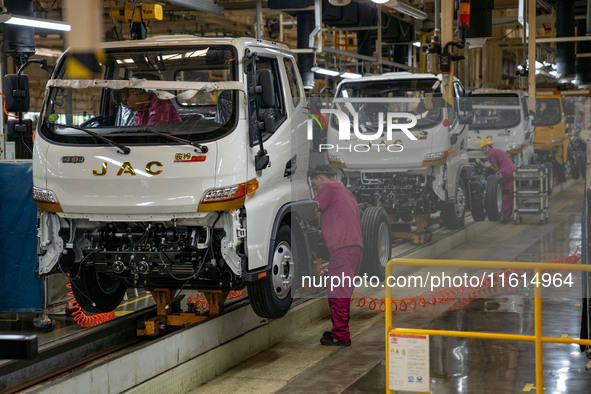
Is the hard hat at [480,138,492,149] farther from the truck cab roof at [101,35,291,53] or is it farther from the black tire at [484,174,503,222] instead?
the truck cab roof at [101,35,291,53]

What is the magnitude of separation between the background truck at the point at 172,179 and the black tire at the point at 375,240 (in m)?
0.74

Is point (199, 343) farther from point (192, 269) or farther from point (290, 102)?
point (290, 102)

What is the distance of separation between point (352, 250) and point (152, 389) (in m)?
2.18

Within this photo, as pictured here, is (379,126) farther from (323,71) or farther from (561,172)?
(323,71)

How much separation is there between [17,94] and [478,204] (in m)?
3.89

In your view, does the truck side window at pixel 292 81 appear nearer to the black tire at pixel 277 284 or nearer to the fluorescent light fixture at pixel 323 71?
the black tire at pixel 277 284

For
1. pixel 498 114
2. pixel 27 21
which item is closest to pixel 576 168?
pixel 498 114

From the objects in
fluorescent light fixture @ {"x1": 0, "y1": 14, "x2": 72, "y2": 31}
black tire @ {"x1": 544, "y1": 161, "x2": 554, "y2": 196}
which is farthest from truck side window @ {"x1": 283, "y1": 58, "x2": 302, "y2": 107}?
fluorescent light fixture @ {"x1": 0, "y1": 14, "x2": 72, "y2": 31}

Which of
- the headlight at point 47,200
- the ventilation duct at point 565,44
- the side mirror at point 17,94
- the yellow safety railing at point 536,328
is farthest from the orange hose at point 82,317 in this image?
the ventilation duct at point 565,44

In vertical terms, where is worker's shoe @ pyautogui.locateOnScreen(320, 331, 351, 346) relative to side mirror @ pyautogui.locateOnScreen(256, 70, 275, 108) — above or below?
below

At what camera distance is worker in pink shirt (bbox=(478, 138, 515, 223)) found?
255 inches

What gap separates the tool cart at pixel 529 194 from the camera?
6551 mm

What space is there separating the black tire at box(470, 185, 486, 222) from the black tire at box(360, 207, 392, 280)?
751 millimetres

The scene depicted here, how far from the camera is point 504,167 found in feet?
21.3
